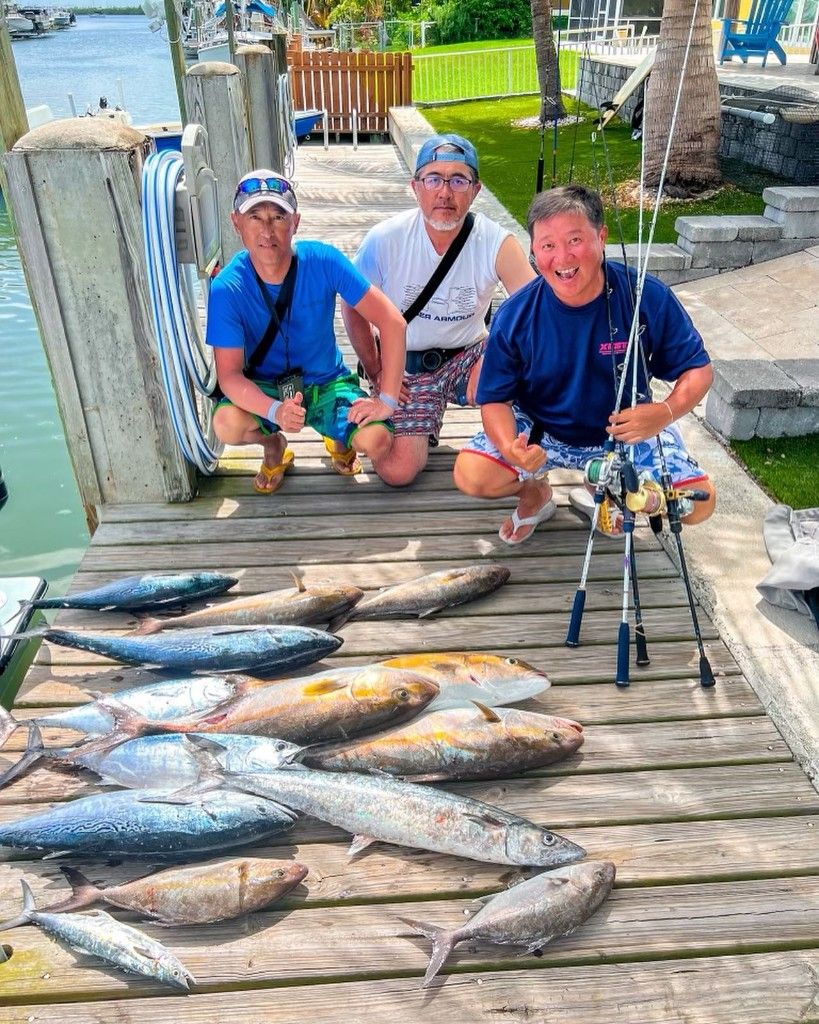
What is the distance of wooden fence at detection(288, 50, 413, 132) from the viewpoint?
58.6 feet

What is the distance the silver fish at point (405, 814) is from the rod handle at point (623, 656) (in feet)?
2.61

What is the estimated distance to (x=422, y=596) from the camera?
10.9ft

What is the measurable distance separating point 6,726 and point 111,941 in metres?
0.95

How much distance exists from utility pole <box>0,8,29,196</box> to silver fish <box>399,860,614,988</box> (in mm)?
3492

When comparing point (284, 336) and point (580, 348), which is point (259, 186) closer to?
point (284, 336)

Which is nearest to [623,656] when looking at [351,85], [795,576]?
[795,576]

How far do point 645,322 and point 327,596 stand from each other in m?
1.69

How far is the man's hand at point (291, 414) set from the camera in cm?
365

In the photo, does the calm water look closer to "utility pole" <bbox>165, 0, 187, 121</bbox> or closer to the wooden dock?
the wooden dock

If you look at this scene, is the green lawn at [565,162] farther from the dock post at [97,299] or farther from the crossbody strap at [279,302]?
the dock post at [97,299]

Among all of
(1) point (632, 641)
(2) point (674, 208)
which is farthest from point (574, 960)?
(2) point (674, 208)

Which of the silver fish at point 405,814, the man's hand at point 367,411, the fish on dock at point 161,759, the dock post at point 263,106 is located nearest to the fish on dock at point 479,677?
the silver fish at point 405,814

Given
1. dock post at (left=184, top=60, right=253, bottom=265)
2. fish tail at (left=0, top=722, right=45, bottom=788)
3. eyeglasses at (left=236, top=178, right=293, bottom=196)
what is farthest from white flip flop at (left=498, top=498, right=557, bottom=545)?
dock post at (left=184, top=60, right=253, bottom=265)

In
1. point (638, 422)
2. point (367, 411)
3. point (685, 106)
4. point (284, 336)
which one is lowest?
point (367, 411)
